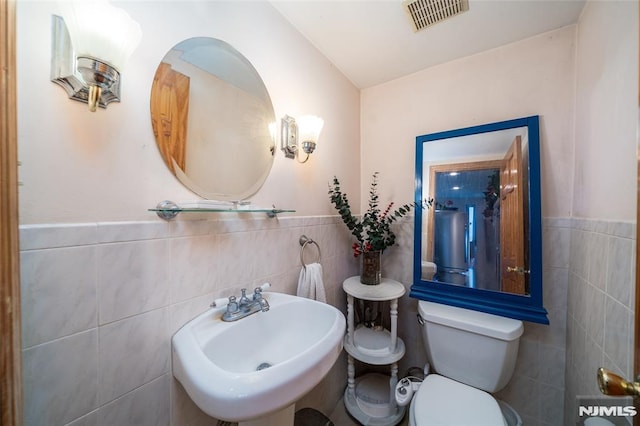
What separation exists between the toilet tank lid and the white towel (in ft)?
1.96

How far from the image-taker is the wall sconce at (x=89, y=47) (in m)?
0.50

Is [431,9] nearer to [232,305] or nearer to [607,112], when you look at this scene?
[607,112]

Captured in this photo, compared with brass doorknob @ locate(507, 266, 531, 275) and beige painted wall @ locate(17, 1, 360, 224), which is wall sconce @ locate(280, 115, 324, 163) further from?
brass doorknob @ locate(507, 266, 531, 275)

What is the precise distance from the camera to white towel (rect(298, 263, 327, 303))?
1159mm

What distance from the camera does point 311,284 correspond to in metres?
1.17

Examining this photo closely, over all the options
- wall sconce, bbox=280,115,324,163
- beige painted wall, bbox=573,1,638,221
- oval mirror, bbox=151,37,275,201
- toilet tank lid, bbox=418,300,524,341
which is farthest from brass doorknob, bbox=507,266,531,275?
oval mirror, bbox=151,37,275,201

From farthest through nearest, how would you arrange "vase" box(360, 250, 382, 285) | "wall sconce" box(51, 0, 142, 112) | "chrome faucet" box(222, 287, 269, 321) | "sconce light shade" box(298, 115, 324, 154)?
"vase" box(360, 250, 382, 285) → "sconce light shade" box(298, 115, 324, 154) → "chrome faucet" box(222, 287, 269, 321) → "wall sconce" box(51, 0, 142, 112)

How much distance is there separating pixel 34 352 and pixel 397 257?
1650 millimetres

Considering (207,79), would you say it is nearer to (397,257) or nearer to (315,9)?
(315,9)

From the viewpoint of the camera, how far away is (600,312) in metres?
0.84

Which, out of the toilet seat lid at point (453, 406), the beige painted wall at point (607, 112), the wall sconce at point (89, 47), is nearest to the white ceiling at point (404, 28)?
the beige painted wall at point (607, 112)

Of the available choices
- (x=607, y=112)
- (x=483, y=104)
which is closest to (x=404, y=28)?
(x=483, y=104)

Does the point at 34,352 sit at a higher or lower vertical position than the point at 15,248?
lower

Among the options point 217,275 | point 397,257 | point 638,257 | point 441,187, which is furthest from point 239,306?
point 441,187
